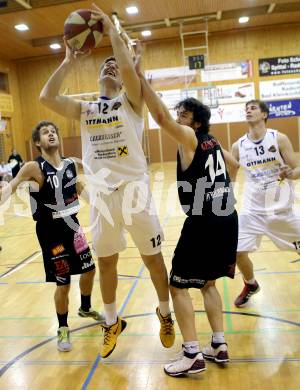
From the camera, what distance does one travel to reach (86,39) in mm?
3033

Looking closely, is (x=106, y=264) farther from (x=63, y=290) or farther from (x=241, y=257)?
(x=241, y=257)

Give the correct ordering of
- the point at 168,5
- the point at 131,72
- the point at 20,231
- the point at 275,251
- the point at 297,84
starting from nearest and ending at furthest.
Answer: the point at 131,72 → the point at 275,251 → the point at 20,231 → the point at 168,5 → the point at 297,84

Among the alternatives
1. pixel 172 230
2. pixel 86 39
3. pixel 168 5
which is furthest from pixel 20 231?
pixel 168 5

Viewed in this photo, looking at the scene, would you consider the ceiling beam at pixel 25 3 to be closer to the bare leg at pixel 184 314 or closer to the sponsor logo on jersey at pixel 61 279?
the sponsor logo on jersey at pixel 61 279

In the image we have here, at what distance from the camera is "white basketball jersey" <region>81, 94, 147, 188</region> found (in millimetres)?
3064

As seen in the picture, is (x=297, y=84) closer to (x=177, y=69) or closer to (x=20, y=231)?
(x=177, y=69)

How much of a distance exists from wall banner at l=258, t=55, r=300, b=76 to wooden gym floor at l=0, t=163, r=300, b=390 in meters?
15.7

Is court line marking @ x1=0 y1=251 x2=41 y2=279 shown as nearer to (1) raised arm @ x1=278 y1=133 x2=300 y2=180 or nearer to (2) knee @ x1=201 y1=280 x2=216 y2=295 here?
(2) knee @ x1=201 y1=280 x2=216 y2=295

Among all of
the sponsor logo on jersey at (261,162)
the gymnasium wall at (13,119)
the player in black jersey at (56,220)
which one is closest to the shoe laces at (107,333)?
the player in black jersey at (56,220)

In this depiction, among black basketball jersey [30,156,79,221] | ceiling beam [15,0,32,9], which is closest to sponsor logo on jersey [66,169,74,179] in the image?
black basketball jersey [30,156,79,221]

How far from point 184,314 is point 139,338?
30.8 inches

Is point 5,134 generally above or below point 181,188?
above

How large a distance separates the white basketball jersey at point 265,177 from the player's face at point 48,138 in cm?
191

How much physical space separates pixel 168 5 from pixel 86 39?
1380cm
